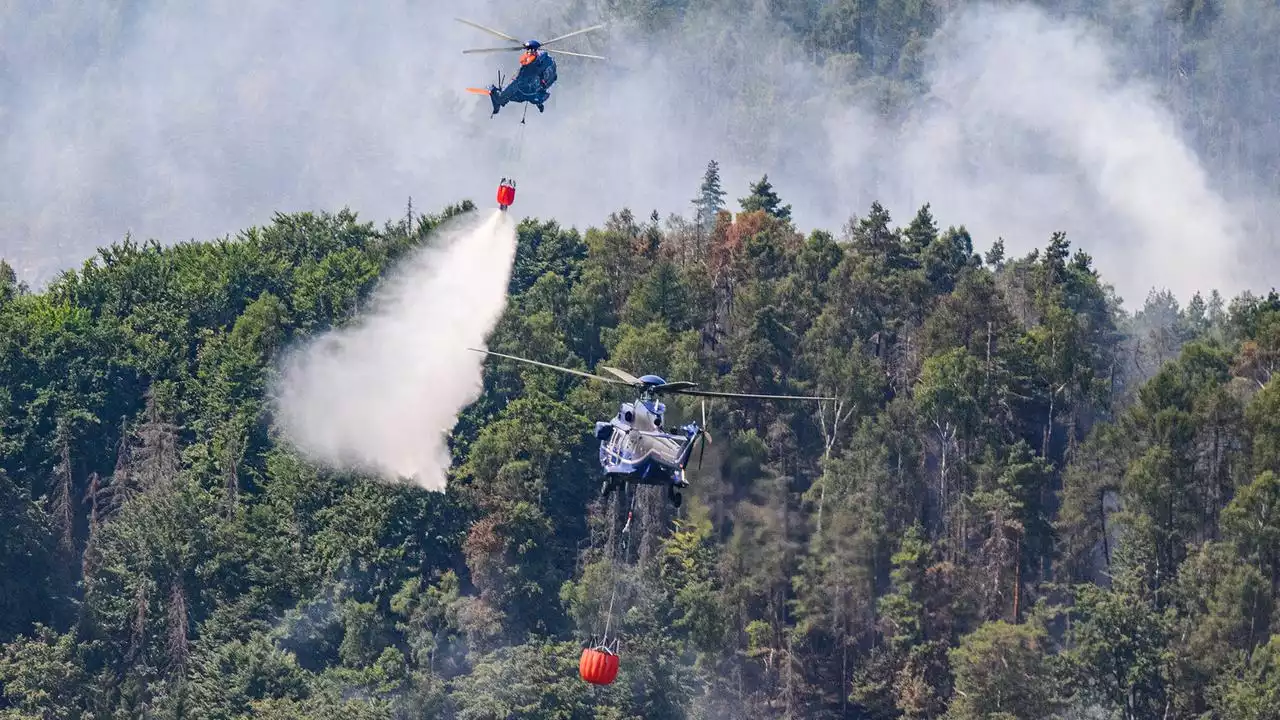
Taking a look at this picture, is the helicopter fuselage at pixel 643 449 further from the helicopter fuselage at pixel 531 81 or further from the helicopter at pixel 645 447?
the helicopter fuselage at pixel 531 81

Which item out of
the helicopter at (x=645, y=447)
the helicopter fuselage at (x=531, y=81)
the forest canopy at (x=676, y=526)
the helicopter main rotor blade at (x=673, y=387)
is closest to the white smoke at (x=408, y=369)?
the forest canopy at (x=676, y=526)

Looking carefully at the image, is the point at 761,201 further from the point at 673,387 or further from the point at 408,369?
the point at 673,387

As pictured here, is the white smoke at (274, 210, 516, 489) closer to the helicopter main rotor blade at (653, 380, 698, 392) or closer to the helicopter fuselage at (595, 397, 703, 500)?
the helicopter fuselage at (595, 397, 703, 500)

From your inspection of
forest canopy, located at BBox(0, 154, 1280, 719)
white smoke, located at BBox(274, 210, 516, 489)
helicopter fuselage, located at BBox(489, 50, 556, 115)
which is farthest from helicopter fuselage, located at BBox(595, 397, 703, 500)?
white smoke, located at BBox(274, 210, 516, 489)

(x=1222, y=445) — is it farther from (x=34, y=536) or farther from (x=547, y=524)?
(x=34, y=536)

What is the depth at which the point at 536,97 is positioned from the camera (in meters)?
72.9

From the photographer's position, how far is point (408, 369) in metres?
94.2

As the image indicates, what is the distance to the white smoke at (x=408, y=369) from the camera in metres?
94.4

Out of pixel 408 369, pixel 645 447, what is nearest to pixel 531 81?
pixel 645 447

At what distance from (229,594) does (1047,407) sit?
34481mm

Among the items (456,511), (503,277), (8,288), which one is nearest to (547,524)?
(456,511)

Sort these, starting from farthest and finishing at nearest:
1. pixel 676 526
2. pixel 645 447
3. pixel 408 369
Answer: pixel 676 526 < pixel 408 369 < pixel 645 447

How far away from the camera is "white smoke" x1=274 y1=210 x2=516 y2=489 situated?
310 ft

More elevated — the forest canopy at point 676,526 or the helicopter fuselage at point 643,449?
the forest canopy at point 676,526
